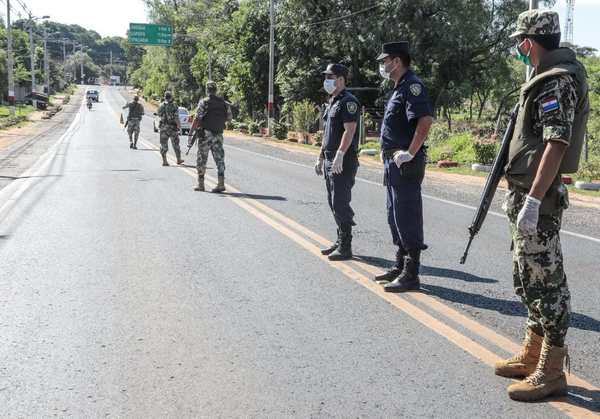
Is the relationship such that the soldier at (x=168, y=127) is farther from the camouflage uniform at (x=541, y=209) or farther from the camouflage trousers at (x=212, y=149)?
the camouflage uniform at (x=541, y=209)

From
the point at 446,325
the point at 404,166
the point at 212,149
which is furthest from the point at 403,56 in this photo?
the point at 212,149

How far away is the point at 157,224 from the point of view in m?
8.38

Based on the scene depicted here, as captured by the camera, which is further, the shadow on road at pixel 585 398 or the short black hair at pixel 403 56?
the short black hair at pixel 403 56

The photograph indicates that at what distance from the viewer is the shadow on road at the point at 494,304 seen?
15.1 ft

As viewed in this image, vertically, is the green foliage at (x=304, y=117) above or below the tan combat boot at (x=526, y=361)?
above

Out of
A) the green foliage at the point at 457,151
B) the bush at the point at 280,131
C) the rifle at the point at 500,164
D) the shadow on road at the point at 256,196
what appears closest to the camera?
the rifle at the point at 500,164

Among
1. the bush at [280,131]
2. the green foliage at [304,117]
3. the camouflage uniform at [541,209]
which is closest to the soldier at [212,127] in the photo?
the camouflage uniform at [541,209]

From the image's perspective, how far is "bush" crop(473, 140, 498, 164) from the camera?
58.9ft

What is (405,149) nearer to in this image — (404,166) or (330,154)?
(404,166)

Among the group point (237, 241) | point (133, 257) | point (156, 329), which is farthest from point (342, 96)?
point (156, 329)

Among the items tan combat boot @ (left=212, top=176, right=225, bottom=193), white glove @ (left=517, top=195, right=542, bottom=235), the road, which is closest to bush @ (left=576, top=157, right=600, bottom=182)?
the road

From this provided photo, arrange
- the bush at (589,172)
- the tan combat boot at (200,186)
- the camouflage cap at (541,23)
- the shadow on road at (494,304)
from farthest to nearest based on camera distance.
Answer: the bush at (589,172) < the tan combat boot at (200,186) < the shadow on road at (494,304) < the camouflage cap at (541,23)

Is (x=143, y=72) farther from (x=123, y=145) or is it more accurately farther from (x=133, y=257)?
(x=133, y=257)

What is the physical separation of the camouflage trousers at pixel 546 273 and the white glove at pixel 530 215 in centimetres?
12
